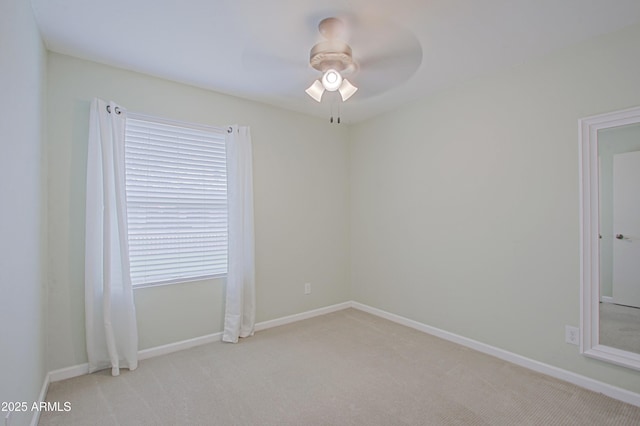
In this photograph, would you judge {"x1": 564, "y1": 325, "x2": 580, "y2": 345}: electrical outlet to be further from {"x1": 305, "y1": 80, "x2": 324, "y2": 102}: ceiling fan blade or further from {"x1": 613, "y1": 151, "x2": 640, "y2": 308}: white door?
{"x1": 305, "y1": 80, "x2": 324, "y2": 102}: ceiling fan blade

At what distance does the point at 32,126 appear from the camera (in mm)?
1954

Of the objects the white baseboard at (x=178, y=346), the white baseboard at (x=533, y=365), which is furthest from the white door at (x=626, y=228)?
the white baseboard at (x=178, y=346)

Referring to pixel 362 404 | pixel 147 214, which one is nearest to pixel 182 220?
pixel 147 214

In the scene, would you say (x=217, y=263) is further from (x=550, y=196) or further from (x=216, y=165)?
(x=550, y=196)

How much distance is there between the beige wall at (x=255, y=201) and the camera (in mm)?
2459

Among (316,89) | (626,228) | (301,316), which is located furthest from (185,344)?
(626,228)

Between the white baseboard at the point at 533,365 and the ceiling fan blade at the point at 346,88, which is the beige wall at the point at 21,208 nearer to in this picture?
the ceiling fan blade at the point at 346,88

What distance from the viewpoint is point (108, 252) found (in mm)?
2518

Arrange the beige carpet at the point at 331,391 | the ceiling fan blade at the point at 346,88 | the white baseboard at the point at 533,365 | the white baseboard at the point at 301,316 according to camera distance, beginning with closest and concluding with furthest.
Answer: the beige carpet at the point at 331,391
the white baseboard at the point at 533,365
the ceiling fan blade at the point at 346,88
the white baseboard at the point at 301,316

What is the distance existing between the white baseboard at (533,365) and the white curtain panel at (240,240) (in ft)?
5.69

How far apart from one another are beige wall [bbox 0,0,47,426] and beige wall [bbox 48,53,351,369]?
0.19 meters

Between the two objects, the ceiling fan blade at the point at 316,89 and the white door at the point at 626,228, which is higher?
the ceiling fan blade at the point at 316,89

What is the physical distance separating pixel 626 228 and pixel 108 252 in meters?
3.83

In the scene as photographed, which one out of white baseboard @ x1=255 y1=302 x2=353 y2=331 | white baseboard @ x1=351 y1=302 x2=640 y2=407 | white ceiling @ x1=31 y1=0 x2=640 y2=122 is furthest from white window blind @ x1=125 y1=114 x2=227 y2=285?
white baseboard @ x1=351 y1=302 x2=640 y2=407
